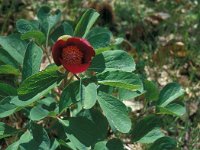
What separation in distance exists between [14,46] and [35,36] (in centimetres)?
17

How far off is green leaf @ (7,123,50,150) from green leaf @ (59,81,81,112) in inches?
6.3

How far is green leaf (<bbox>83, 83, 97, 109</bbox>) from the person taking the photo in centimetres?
157

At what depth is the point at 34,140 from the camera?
68.5 inches

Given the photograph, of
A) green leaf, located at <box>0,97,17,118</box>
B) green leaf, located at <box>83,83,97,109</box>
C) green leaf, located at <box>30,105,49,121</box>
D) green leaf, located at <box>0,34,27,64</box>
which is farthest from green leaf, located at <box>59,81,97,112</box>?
green leaf, located at <box>0,34,27,64</box>

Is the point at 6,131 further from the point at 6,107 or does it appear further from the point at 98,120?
the point at 98,120

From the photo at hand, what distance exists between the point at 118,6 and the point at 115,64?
5.44ft

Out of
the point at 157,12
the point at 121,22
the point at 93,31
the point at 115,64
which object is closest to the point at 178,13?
the point at 157,12

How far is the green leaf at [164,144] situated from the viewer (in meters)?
1.93

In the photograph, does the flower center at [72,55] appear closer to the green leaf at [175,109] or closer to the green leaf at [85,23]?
the green leaf at [85,23]

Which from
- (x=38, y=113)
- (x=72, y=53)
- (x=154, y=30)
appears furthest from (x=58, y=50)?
(x=154, y=30)

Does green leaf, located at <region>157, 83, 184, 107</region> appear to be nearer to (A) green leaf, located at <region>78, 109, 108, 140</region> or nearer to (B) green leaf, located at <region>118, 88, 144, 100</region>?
(B) green leaf, located at <region>118, 88, 144, 100</region>

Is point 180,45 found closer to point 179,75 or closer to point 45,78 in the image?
point 179,75

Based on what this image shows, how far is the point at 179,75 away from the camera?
295cm

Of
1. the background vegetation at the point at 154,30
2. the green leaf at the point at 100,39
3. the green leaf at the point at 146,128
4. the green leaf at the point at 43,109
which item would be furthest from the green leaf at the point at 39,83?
the background vegetation at the point at 154,30
